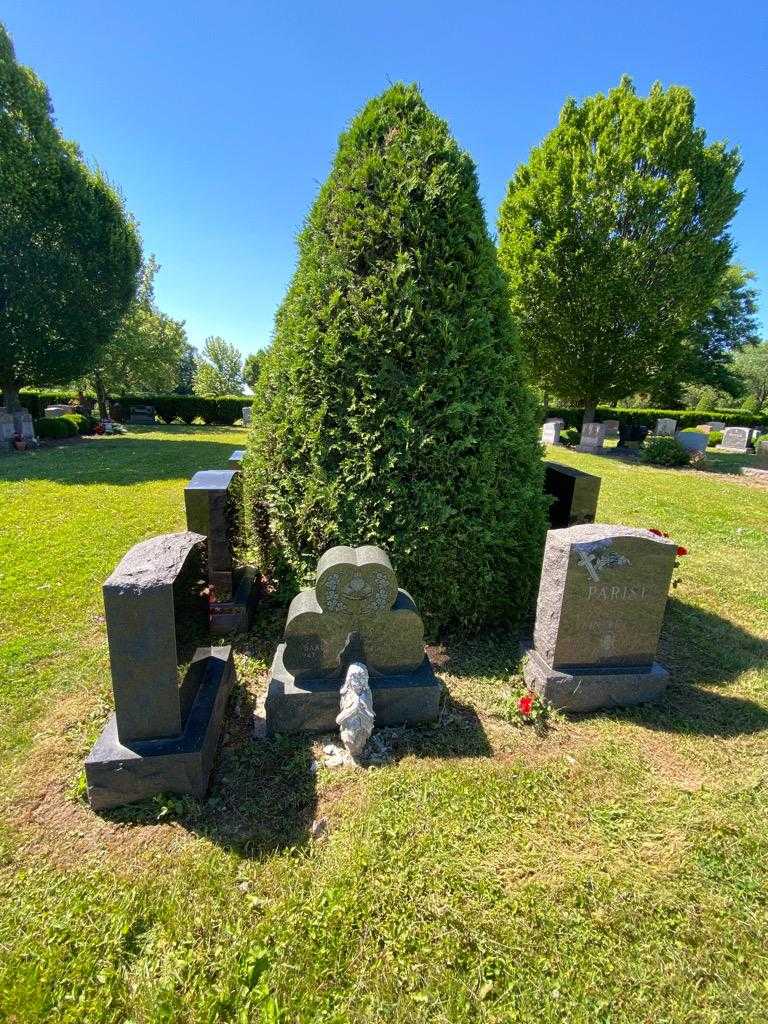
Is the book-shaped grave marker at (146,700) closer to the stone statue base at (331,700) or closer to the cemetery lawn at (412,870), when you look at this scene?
the cemetery lawn at (412,870)

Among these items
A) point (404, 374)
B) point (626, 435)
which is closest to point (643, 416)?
point (626, 435)

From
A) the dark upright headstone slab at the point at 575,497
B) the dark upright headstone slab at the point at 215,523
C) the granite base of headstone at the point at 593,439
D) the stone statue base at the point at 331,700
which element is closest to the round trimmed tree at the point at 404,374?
the dark upright headstone slab at the point at 215,523

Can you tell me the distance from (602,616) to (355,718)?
216cm

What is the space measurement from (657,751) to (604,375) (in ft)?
64.2

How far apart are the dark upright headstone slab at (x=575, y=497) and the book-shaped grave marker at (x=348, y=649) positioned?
114 inches

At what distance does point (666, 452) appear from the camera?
16.9 m

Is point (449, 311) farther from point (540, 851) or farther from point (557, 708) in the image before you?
point (540, 851)

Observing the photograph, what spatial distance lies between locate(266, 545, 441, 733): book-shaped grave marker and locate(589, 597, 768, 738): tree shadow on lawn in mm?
1675

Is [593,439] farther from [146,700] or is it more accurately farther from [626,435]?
[146,700]

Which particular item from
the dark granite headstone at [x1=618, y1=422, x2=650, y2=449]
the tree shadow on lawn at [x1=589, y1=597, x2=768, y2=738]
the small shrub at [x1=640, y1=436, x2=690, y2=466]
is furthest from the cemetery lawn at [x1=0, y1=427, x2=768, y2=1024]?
the dark granite headstone at [x1=618, y1=422, x2=650, y2=449]

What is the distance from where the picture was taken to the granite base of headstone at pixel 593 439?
20656 millimetres

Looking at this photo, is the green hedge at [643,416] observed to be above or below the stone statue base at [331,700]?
above

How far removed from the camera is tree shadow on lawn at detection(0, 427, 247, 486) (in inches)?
473

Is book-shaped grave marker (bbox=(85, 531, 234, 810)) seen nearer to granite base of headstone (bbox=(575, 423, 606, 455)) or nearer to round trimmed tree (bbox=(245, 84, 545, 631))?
round trimmed tree (bbox=(245, 84, 545, 631))
